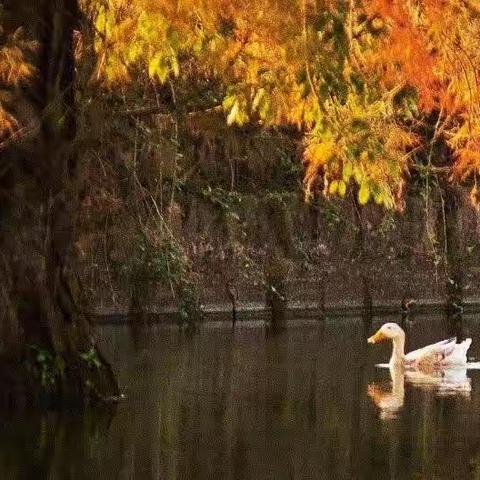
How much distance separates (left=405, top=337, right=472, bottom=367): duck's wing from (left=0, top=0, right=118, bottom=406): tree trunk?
276 inches

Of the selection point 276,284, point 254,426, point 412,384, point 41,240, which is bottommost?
point 412,384

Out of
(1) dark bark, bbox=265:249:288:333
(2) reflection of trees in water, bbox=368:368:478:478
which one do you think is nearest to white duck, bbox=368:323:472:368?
(2) reflection of trees in water, bbox=368:368:478:478

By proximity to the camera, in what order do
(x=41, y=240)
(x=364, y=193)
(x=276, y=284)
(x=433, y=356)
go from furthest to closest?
(x=276, y=284) < (x=433, y=356) < (x=41, y=240) < (x=364, y=193)

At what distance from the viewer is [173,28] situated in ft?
33.5

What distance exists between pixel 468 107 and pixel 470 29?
24.7 inches

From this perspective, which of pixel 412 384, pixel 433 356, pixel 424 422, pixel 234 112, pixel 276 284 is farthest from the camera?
pixel 276 284

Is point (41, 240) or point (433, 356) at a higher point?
point (41, 240)

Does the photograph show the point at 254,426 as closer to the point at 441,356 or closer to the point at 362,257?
the point at 441,356

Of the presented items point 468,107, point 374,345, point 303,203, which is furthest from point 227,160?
point 468,107

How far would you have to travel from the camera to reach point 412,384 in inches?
709

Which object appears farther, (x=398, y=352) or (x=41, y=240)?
(x=398, y=352)

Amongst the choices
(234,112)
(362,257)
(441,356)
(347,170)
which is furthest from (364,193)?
(362,257)

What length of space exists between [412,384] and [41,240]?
5.88 m

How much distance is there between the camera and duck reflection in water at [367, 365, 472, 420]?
15.6 metres
